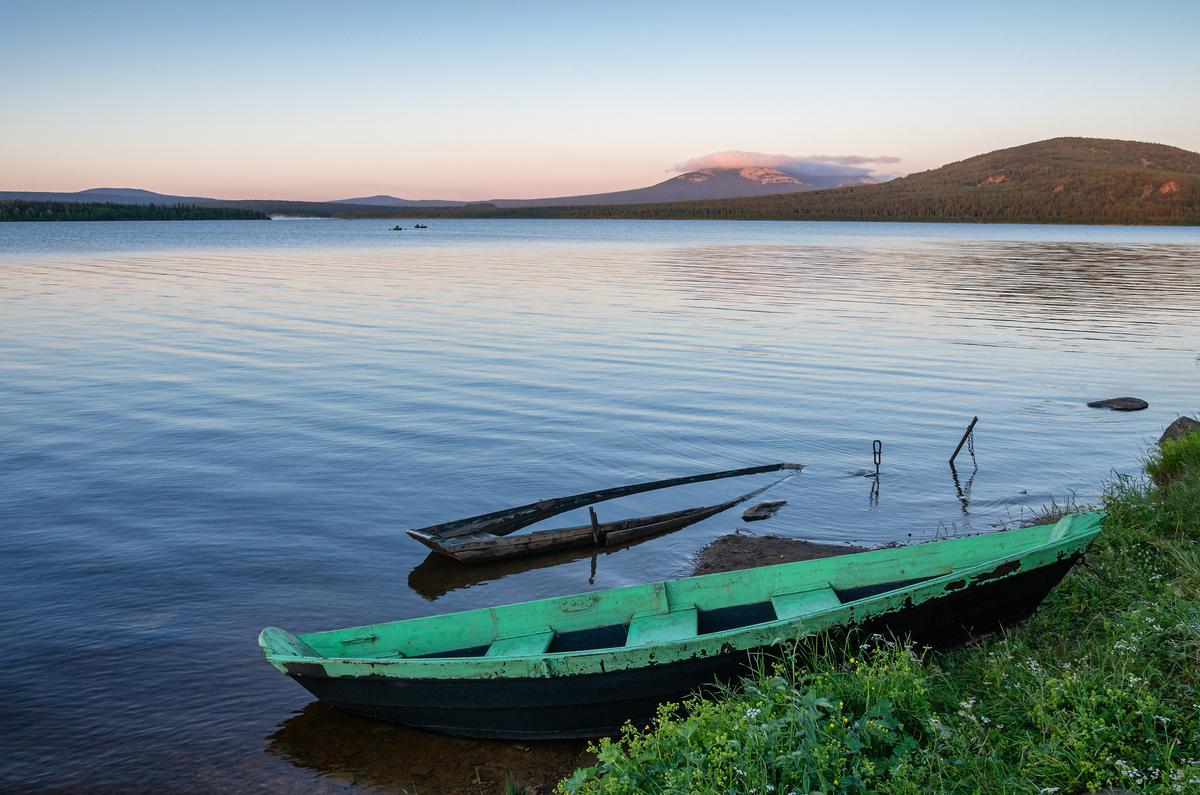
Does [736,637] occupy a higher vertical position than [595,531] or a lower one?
higher

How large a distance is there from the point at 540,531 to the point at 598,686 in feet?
17.4

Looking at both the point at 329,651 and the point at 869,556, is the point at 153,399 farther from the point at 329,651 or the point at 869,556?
the point at 869,556

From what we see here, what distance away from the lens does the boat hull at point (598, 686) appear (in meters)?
7.13

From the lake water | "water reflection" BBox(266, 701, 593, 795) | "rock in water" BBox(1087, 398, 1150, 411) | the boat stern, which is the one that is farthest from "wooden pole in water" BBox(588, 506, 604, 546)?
"rock in water" BBox(1087, 398, 1150, 411)

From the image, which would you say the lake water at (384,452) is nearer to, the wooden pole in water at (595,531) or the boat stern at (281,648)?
the wooden pole in water at (595,531)

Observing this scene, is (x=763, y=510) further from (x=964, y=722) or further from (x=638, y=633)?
(x=964, y=722)

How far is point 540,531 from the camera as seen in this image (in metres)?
12.4

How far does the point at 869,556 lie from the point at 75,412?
18.3 metres

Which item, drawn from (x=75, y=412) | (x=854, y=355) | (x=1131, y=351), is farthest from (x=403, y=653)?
(x=1131, y=351)

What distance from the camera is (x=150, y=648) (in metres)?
9.70

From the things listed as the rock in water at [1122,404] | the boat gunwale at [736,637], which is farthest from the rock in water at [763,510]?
the rock in water at [1122,404]

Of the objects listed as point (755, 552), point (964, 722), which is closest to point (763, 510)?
point (755, 552)

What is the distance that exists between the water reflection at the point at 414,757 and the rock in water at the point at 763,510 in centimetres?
649

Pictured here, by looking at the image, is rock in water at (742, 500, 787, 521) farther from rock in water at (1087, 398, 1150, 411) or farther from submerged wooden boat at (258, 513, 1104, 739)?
rock in water at (1087, 398, 1150, 411)
